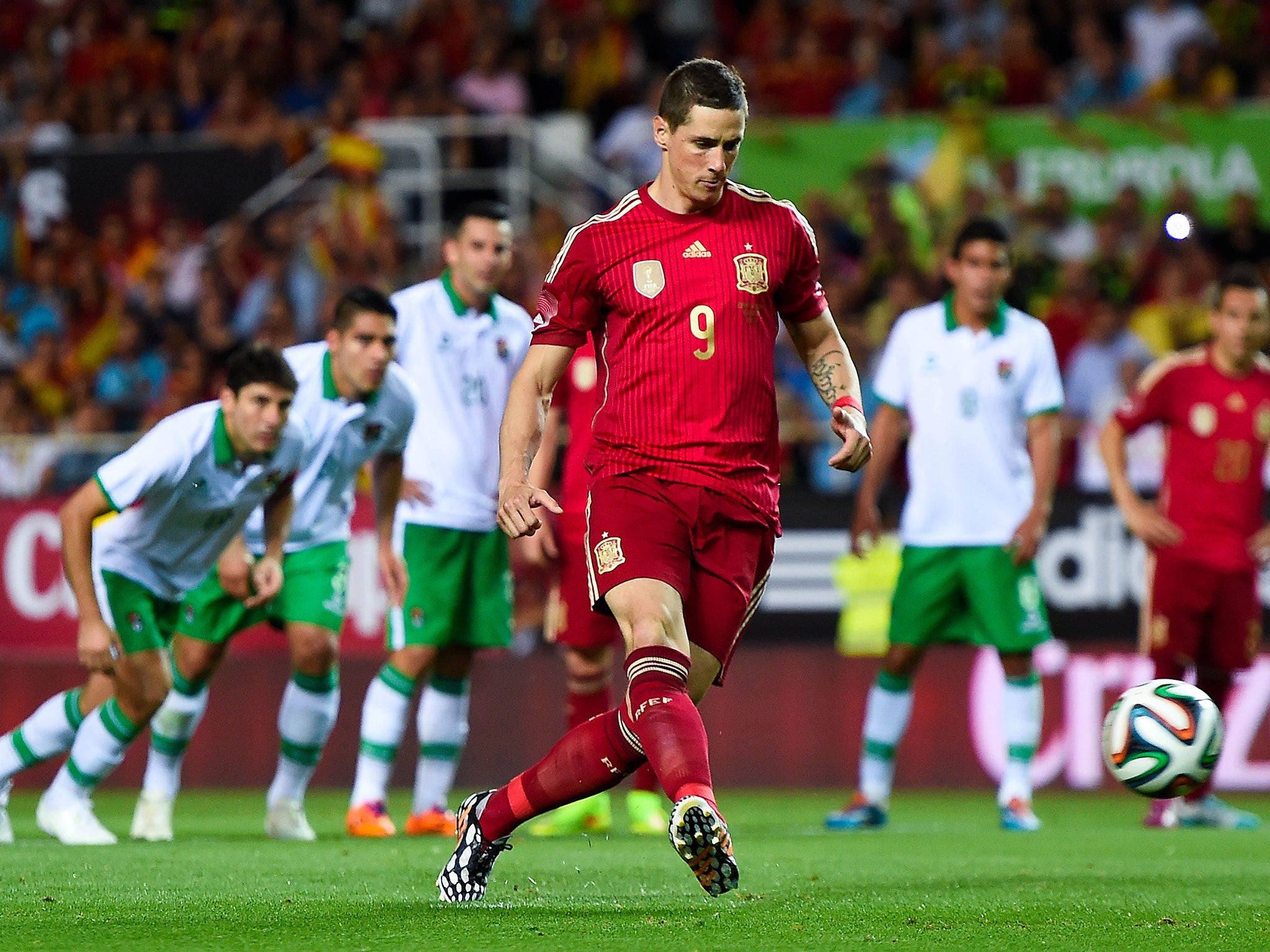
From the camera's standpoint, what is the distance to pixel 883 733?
8.82m

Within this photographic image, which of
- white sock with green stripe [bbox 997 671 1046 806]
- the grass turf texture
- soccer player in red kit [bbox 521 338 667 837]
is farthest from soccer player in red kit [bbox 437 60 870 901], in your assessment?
white sock with green stripe [bbox 997 671 1046 806]

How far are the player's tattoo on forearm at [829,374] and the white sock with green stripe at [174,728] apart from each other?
3.71m

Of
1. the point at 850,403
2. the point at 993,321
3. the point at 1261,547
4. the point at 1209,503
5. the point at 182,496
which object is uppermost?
the point at 850,403

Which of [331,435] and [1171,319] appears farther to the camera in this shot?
[1171,319]

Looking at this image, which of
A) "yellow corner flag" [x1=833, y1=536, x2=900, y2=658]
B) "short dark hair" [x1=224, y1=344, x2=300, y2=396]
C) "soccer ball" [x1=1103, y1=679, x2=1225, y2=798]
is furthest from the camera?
"yellow corner flag" [x1=833, y1=536, x2=900, y2=658]

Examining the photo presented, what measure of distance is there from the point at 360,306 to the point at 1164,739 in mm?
3651

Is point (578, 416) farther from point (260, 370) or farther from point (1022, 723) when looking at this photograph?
point (1022, 723)

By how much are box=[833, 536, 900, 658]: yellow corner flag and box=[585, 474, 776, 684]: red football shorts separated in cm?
633

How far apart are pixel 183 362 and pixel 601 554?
942 centimetres

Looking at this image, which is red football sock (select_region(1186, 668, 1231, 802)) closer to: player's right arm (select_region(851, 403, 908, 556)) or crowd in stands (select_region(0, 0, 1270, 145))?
player's right arm (select_region(851, 403, 908, 556))

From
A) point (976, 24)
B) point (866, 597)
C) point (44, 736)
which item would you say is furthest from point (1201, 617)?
point (976, 24)

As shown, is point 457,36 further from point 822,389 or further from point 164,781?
point 822,389

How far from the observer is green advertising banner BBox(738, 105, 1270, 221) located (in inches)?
557

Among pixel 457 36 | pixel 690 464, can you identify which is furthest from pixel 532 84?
pixel 690 464
